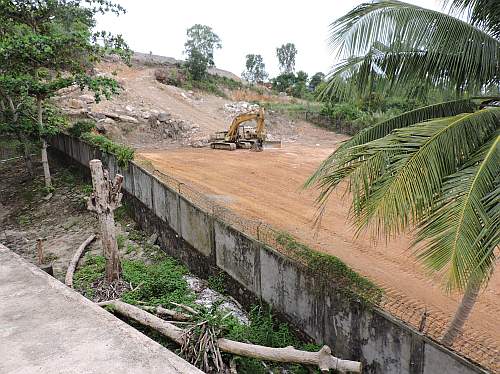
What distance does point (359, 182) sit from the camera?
17.1 feet

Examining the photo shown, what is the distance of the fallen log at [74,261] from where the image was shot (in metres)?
11.2

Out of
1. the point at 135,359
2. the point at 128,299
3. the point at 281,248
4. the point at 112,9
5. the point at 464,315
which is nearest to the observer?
the point at 135,359

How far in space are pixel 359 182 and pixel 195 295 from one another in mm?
6575

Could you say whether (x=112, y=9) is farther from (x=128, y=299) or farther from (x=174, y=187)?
(x=128, y=299)

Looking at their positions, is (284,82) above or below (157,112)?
above

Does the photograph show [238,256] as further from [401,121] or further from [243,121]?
[243,121]

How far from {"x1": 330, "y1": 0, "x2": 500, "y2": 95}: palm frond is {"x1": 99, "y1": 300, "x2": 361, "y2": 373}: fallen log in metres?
4.37

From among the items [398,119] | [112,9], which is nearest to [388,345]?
[398,119]

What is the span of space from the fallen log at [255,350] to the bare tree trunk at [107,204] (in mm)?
2066

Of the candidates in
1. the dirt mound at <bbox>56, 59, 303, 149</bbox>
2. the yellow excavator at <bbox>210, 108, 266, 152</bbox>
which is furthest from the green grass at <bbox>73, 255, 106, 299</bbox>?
the yellow excavator at <bbox>210, 108, 266, 152</bbox>

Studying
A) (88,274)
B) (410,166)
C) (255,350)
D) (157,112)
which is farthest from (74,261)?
(157,112)

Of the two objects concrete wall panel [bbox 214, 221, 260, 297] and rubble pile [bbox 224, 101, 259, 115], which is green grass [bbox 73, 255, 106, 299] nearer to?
concrete wall panel [bbox 214, 221, 260, 297]

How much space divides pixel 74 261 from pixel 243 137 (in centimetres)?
1583

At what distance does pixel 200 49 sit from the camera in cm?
4441
